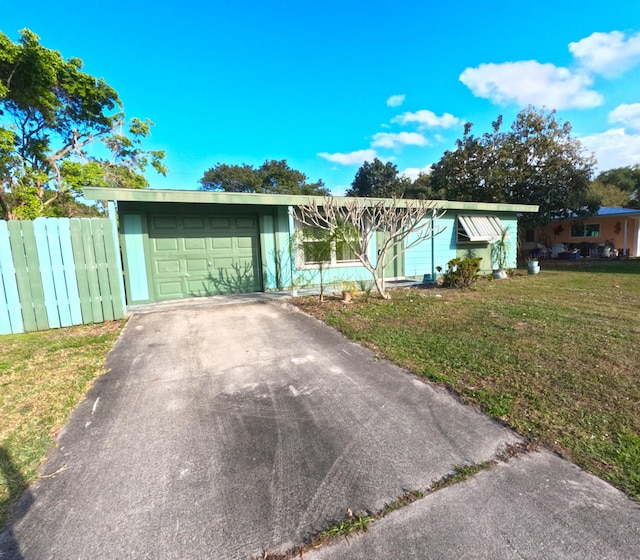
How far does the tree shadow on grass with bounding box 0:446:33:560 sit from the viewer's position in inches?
56.0

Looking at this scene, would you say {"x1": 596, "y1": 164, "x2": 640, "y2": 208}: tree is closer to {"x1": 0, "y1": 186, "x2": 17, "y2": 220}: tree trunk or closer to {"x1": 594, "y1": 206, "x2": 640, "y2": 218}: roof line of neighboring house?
{"x1": 594, "y1": 206, "x2": 640, "y2": 218}: roof line of neighboring house

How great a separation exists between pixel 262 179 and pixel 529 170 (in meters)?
24.2

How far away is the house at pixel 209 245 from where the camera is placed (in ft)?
22.2

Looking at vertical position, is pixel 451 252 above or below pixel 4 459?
above

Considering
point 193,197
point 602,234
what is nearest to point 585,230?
point 602,234

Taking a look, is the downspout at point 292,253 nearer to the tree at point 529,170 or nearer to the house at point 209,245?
the house at point 209,245

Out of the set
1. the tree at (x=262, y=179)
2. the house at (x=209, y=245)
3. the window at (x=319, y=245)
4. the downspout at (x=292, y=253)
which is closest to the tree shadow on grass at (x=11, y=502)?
the house at (x=209, y=245)

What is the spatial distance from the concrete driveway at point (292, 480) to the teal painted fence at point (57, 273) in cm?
290

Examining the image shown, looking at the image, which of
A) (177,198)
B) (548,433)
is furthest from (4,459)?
(177,198)

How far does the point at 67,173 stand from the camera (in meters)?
14.5

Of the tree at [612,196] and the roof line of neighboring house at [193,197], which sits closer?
the roof line of neighboring house at [193,197]

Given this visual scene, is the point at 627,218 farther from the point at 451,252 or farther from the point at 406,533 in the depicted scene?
the point at 406,533

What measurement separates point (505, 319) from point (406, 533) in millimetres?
4677

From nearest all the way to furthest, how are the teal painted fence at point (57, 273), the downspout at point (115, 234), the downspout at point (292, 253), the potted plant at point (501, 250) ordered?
the teal painted fence at point (57, 273)
the downspout at point (115, 234)
the downspout at point (292, 253)
the potted plant at point (501, 250)
